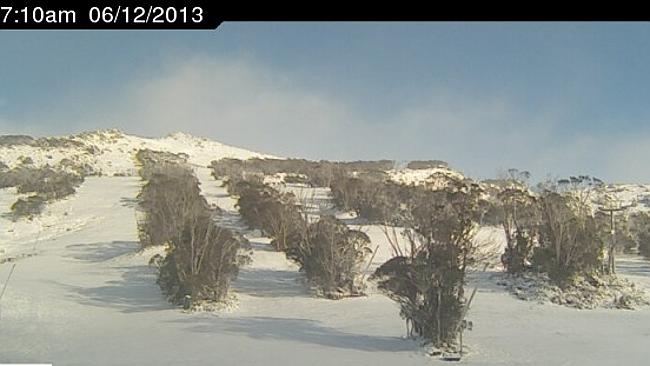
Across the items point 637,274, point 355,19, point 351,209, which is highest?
point 355,19

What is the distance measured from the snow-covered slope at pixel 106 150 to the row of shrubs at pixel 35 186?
12.0 metres

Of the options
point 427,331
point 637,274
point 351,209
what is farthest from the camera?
point 351,209

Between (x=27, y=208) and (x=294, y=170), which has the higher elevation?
(x=294, y=170)

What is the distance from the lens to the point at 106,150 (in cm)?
7850

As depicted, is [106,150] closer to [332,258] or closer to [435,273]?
[332,258]

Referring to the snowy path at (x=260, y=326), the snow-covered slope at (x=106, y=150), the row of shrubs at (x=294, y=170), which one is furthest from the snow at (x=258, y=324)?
the snow-covered slope at (x=106, y=150)

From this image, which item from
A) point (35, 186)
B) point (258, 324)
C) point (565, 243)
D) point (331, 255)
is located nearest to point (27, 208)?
point (35, 186)

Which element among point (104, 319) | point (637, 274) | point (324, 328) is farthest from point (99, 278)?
point (637, 274)

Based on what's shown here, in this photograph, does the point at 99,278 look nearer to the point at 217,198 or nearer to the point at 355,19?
the point at 355,19

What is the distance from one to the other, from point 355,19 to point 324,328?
8.26m

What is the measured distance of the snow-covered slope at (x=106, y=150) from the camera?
2611 inches

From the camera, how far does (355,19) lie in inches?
284

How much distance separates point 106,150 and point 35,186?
35.4m

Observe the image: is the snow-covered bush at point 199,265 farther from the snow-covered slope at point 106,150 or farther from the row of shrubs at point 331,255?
the snow-covered slope at point 106,150
